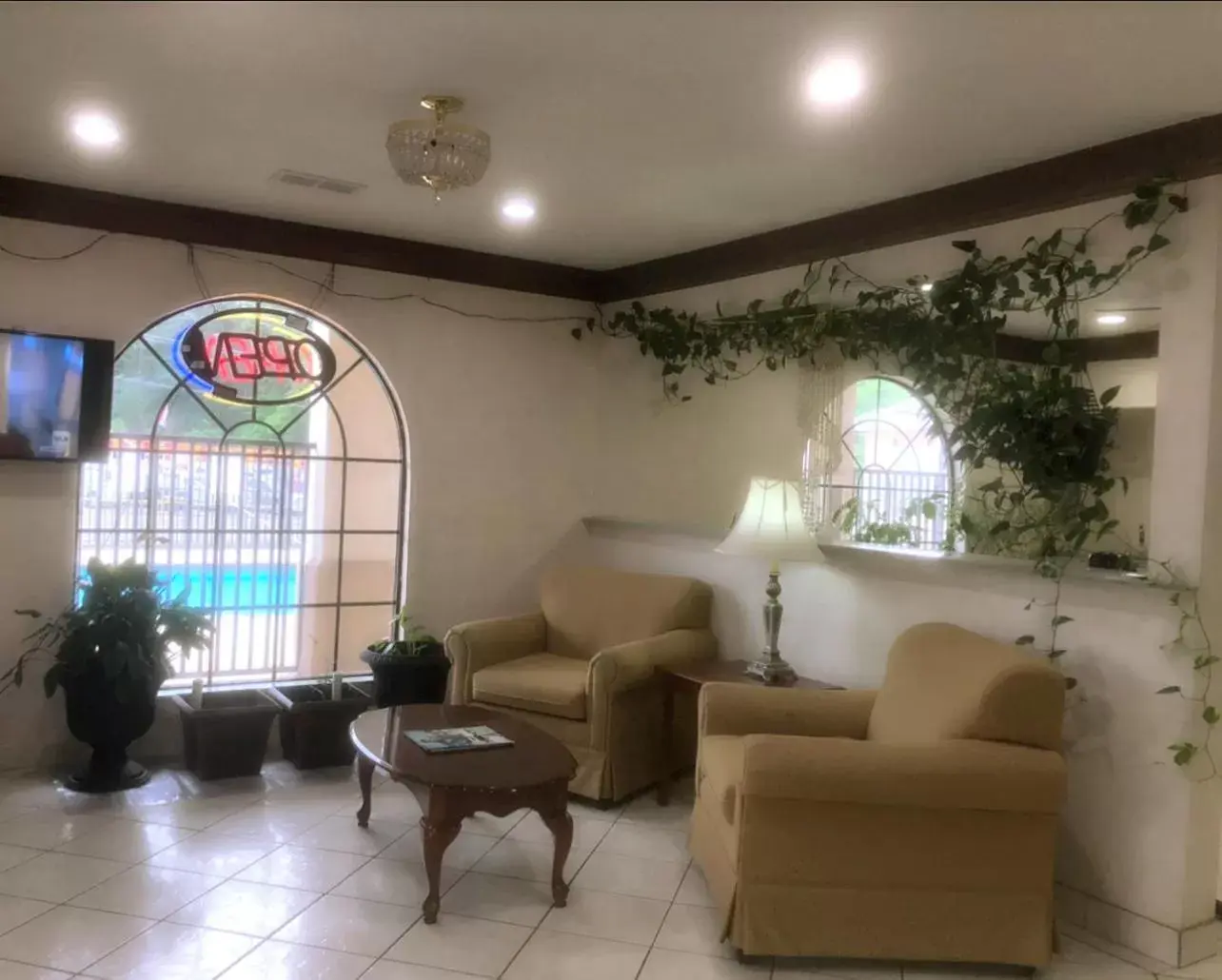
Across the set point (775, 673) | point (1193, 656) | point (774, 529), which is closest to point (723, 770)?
point (775, 673)

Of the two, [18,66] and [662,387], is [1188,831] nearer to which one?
[662,387]

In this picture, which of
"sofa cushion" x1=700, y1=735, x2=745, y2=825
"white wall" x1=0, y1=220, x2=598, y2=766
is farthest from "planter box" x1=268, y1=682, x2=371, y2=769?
"sofa cushion" x1=700, y1=735, x2=745, y2=825

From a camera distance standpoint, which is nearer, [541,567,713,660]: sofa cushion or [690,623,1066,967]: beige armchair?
[690,623,1066,967]: beige armchair

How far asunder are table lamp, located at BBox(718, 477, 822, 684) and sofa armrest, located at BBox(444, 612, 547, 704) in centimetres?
114

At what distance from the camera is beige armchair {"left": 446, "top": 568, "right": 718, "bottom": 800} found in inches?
152

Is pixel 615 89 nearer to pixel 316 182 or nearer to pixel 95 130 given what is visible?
pixel 316 182

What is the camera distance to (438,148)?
273 centimetres

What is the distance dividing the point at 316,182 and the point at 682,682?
240cm

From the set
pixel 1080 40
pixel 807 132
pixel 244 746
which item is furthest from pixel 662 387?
pixel 1080 40

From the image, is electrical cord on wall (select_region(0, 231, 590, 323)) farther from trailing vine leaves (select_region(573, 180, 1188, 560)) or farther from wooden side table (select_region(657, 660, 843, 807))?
wooden side table (select_region(657, 660, 843, 807))

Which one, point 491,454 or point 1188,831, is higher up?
point 491,454

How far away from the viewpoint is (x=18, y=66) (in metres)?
2.71

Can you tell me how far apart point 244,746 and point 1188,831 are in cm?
338

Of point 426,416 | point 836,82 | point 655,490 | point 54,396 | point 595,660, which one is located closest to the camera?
point 836,82
